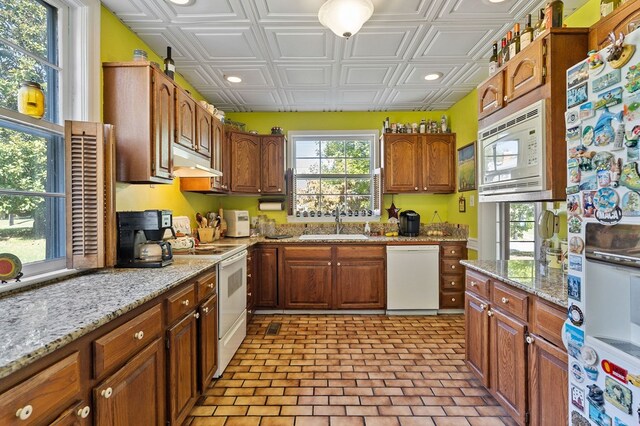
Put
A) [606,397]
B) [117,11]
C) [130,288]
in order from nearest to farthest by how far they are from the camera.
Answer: [606,397] < [130,288] < [117,11]

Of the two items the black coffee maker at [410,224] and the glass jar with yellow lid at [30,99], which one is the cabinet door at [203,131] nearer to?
the glass jar with yellow lid at [30,99]

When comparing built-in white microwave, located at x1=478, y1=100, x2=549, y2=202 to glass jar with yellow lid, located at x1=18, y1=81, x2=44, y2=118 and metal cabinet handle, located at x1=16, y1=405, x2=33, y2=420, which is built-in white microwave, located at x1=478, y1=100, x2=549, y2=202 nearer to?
metal cabinet handle, located at x1=16, y1=405, x2=33, y2=420

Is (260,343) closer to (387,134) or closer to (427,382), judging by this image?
(427,382)

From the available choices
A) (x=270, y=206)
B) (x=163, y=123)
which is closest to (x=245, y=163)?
(x=270, y=206)

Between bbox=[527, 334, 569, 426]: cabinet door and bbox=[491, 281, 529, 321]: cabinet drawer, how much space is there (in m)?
0.13

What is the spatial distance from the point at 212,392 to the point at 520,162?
248cm

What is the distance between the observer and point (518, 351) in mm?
1669

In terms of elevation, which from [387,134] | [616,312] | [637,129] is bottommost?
[616,312]

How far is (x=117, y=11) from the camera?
2178 millimetres

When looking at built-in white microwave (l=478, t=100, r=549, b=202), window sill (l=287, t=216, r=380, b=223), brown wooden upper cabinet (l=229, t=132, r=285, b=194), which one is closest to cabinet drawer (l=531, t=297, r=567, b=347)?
built-in white microwave (l=478, t=100, r=549, b=202)

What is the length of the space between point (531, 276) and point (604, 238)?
0.77 metres

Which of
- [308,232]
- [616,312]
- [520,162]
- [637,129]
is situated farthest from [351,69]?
[616,312]

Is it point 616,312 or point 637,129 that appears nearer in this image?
point 637,129

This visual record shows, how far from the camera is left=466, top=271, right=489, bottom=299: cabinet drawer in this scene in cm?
202
